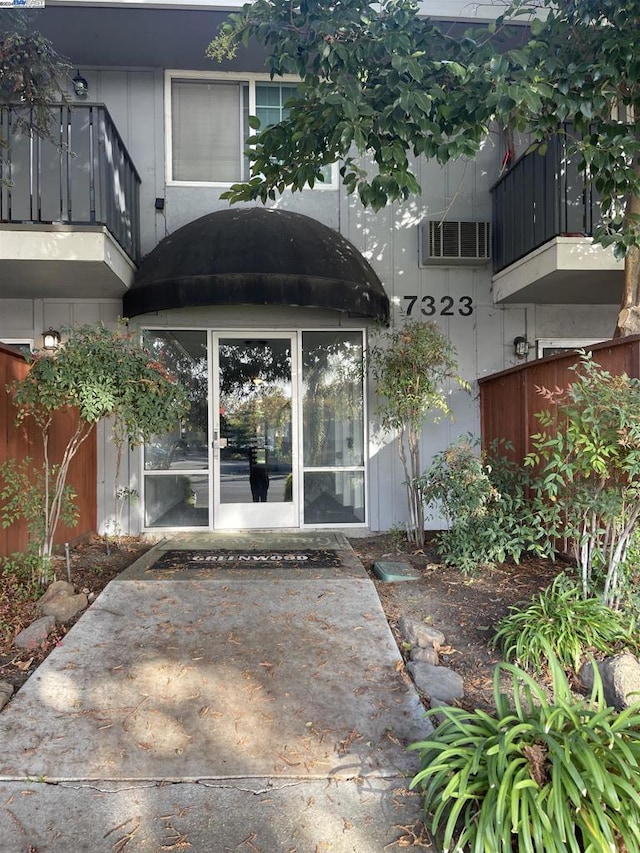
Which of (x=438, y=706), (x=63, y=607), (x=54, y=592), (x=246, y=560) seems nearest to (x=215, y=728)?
(x=438, y=706)

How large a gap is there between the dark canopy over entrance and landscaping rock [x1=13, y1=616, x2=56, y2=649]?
10.7 feet

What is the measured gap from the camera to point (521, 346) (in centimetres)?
681

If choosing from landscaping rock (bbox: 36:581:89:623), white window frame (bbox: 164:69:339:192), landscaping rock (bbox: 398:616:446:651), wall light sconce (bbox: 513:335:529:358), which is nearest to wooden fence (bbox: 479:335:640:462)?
wall light sconce (bbox: 513:335:529:358)

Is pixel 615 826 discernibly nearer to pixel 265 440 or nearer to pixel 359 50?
pixel 359 50

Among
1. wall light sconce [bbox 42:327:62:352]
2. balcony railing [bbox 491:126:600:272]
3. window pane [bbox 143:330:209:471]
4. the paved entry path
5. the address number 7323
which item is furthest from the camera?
the address number 7323

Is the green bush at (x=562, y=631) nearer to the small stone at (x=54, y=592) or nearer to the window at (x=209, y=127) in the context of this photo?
the small stone at (x=54, y=592)

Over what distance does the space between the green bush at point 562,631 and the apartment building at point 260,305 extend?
3.36 metres

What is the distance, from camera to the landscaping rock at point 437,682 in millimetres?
2945

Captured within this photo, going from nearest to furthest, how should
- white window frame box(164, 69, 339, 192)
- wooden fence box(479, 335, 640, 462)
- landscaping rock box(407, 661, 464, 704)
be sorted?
landscaping rock box(407, 661, 464, 704) → wooden fence box(479, 335, 640, 462) → white window frame box(164, 69, 339, 192)

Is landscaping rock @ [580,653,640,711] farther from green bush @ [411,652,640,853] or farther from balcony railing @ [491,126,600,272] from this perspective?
balcony railing @ [491,126,600,272]

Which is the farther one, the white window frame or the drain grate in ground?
the white window frame

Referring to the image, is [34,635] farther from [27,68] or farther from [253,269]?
[27,68]

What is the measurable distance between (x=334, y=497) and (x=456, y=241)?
358cm

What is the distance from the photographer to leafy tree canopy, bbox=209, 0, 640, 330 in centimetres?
324
